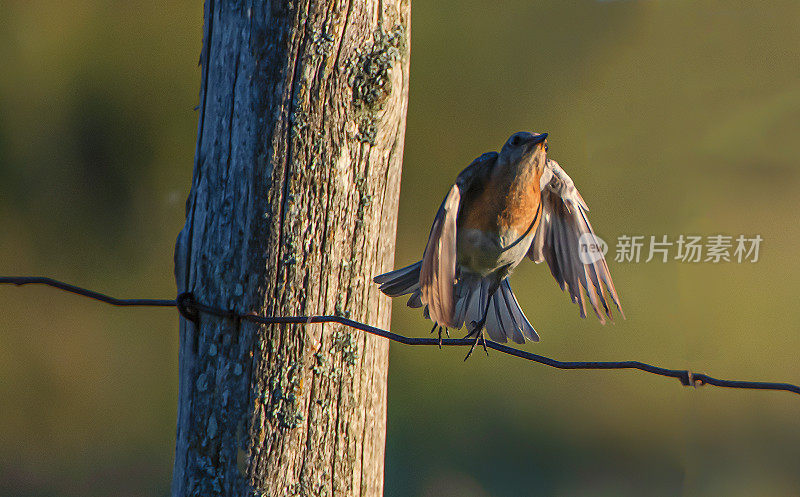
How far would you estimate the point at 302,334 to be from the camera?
4.85 feet

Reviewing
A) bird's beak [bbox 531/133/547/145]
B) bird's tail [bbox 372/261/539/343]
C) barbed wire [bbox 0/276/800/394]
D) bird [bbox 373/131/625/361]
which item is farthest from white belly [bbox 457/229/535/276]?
barbed wire [bbox 0/276/800/394]

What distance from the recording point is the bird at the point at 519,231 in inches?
76.1

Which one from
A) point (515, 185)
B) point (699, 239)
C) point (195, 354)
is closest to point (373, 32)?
point (515, 185)

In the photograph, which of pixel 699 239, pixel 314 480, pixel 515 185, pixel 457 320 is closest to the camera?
pixel 314 480

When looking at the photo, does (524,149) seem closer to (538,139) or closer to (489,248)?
(538,139)

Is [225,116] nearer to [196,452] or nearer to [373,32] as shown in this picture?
[373,32]

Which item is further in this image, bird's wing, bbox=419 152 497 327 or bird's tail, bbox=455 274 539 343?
bird's tail, bbox=455 274 539 343

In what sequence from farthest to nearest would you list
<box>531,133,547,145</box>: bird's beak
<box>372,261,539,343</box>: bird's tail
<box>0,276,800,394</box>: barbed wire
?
<box>372,261,539,343</box>: bird's tail → <box>531,133,547,145</box>: bird's beak → <box>0,276,800,394</box>: barbed wire

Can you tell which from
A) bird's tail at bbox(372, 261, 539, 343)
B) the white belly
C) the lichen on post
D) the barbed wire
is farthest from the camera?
bird's tail at bbox(372, 261, 539, 343)

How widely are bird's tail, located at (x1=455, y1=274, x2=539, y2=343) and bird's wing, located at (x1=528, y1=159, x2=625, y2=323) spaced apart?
172 mm

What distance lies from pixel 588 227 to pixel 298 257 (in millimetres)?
939

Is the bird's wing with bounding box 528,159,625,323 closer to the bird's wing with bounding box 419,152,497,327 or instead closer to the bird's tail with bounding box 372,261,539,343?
the bird's tail with bounding box 372,261,539,343

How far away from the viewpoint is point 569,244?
2.07 metres

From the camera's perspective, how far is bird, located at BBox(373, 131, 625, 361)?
6.34ft
